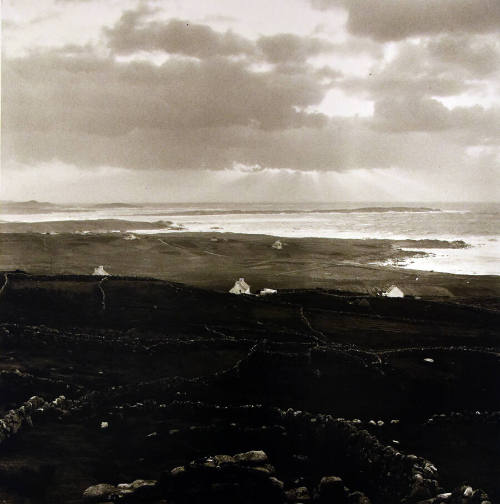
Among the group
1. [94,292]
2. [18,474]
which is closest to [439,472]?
[18,474]

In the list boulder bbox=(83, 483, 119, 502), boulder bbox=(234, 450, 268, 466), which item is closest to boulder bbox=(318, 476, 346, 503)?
boulder bbox=(234, 450, 268, 466)

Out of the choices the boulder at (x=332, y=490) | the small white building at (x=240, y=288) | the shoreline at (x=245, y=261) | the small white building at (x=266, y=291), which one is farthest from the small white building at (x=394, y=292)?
the boulder at (x=332, y=490)

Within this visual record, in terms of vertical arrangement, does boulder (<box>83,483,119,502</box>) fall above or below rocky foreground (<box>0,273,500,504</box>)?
below

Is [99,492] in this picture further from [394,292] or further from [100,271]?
[394,292]

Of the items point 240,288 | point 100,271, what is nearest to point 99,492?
point 240,288

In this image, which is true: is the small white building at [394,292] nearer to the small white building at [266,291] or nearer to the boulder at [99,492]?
the small white building at [266,291]

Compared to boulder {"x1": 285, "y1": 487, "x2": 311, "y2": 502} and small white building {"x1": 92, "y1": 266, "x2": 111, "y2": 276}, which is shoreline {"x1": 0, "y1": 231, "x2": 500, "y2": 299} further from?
boulder {"x1": 285, "y1": 487, "x2": 311, "y2": 502}
